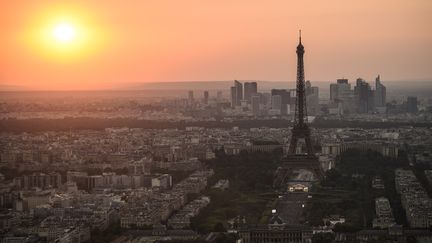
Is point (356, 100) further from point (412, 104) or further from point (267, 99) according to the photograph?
point (412, 104)

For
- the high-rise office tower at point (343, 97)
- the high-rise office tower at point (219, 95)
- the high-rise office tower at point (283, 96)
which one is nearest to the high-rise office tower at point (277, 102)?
the high-rise office tower at point (283, 96)

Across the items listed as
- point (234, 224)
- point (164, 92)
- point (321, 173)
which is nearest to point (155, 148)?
point (321, 173)

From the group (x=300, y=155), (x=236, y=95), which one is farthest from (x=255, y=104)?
(x=300, y=155)

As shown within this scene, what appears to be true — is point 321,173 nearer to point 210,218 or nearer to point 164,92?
point 210,218

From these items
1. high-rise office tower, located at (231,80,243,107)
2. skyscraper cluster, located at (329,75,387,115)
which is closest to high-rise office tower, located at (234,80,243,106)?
high-rise office tower, located at (231,80,243,107)

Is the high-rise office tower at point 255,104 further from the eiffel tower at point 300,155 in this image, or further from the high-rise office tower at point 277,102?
the eiffel tower at point 300,155

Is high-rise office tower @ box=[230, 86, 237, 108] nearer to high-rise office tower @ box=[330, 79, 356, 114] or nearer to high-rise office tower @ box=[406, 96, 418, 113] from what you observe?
high-rise office tower @ box=[330, 79, 356, 114]

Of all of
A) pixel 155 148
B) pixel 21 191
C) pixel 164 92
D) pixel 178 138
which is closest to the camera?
pixel 21 191
